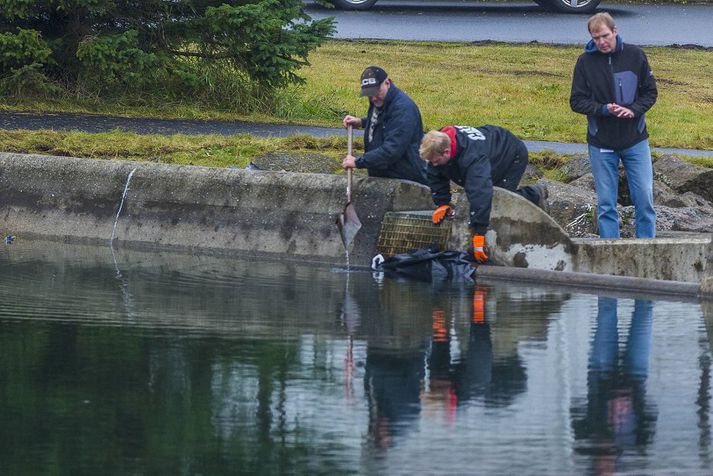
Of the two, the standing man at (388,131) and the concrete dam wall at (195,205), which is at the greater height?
the standing man at (388,131)

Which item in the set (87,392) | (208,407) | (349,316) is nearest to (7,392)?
(87,392)

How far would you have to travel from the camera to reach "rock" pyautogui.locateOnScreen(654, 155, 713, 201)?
13805mm

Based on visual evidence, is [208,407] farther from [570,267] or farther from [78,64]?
[78,64]


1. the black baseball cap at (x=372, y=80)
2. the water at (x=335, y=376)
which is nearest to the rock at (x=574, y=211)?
the water at (x=335, y=376)

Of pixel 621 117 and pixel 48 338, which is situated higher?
pixel 621 117

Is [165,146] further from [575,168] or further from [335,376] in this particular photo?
[335,376]

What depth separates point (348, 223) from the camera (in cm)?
1123

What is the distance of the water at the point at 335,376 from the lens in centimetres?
642

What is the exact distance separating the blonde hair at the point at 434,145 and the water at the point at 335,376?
0.95 meters

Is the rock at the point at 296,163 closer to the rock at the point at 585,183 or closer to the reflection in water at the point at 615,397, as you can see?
the rock at the point at 585,183

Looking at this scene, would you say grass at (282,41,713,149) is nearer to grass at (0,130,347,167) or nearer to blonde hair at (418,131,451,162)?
grass at (0,130,347,167)

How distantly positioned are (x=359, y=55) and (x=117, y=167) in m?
10.2

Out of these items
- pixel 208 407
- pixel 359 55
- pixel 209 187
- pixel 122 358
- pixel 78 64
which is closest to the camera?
pixel 208 407

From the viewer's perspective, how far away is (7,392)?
7.36 meters
